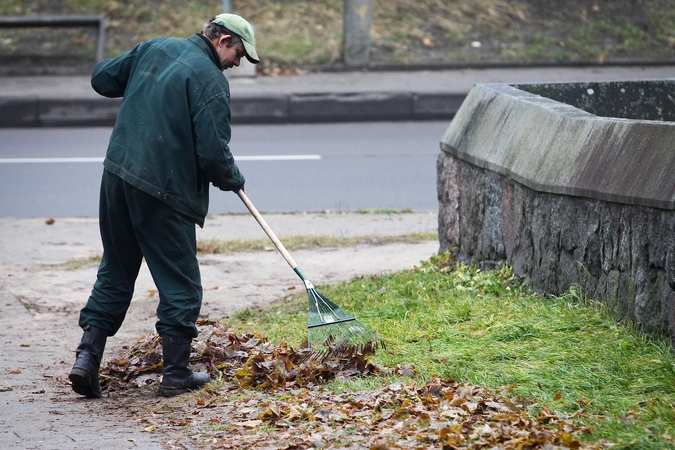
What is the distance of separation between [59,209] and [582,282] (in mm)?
5711

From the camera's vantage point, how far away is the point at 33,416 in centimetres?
412

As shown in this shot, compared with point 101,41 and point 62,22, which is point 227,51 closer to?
point 101,41

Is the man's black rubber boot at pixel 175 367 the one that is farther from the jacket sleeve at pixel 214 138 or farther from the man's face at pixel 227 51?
the man's face at pixel 227 51

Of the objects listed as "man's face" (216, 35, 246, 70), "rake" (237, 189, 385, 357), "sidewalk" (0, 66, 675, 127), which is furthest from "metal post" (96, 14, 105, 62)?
"rake" (237, 189, 385, 357)

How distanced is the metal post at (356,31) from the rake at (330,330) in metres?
A: 10.5

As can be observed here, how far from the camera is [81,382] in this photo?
4305mm

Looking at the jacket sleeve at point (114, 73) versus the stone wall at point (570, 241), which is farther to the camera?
the jacket sleeve at point (114, 73)

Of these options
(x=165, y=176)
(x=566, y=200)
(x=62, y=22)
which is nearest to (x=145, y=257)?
(x=165, y=176)

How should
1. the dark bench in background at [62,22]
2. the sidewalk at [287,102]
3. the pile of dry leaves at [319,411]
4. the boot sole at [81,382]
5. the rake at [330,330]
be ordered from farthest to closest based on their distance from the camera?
the dark bench in background at [62,22] → the sidewalk at [287,102] → the rake at [330,330] → the boot sole at [81,382] → the pile of dry leaves at [319,411]

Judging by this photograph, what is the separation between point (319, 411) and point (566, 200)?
1.72 meters

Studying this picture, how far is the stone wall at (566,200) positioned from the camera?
13.8 ft

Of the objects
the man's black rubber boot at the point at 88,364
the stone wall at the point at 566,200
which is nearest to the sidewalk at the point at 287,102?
the stone wall at the point at 566,200

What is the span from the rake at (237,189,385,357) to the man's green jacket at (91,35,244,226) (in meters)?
0.30

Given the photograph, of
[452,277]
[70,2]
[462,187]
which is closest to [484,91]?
[462,187]
